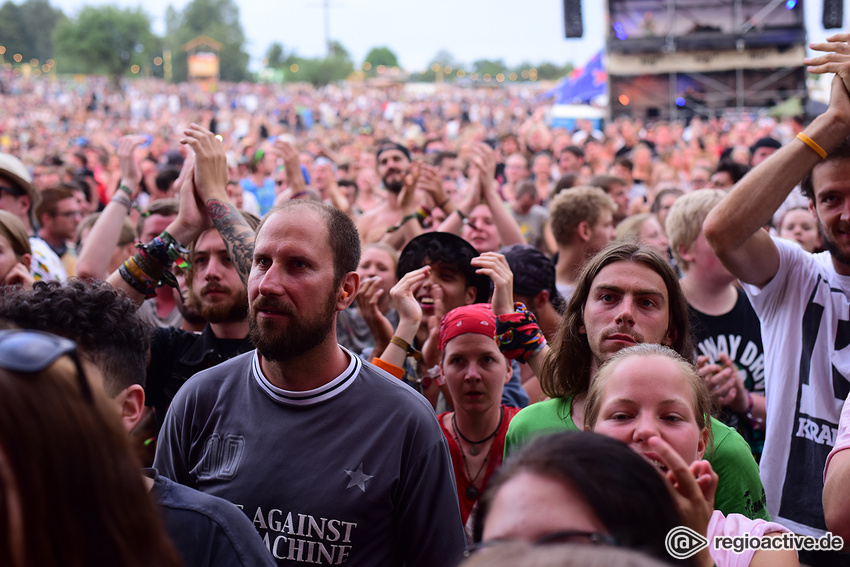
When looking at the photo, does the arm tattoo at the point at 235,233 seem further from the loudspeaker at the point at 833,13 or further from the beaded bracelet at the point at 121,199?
the loudspeaker at the point at 833,13

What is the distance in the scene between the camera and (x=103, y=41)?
239ft

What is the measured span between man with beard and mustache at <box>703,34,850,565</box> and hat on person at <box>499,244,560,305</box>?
4.43 feet

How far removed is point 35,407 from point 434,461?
1.28 m

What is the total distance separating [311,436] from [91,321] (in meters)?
0.71

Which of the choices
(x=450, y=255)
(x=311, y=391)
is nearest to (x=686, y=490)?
(x=311, y=391)

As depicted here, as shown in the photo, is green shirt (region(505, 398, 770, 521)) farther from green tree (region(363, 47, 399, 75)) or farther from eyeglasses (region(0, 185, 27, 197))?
green tree (region(363, 47, 399, 75))

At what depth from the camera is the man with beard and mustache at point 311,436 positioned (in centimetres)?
219

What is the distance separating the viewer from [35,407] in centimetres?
120

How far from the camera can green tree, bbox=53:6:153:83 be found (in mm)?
72812

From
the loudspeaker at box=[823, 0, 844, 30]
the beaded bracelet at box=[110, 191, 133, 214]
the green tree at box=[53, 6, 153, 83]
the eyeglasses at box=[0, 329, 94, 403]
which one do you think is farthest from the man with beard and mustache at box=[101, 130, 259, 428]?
the green tree at box=[53, 6, 153, 83]

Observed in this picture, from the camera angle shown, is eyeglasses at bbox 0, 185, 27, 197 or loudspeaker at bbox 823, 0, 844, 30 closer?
eyeglasses at bbox 0, 185, 27, 197

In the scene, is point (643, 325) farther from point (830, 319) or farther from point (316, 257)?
point (316, 257)

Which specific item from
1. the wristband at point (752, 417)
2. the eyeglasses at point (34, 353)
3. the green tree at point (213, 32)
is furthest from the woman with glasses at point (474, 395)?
the green tree at point (213, 32)

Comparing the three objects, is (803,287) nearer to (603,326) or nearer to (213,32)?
(603,326)
